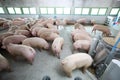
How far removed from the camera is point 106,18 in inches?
315

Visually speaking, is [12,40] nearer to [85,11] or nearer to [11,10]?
[11,10]

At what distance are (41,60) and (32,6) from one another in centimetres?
613

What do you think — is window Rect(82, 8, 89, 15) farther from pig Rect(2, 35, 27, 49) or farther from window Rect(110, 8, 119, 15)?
pig Rect(2, 35, 27, 49)

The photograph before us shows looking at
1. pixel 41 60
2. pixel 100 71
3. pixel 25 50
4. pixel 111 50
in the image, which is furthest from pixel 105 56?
pixel 25 50

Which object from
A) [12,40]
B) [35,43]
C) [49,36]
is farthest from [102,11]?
[12,40]

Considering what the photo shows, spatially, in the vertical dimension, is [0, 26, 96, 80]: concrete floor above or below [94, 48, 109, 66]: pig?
below

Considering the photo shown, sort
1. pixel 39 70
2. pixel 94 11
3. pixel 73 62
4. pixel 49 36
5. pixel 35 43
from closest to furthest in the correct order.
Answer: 1. pixel 73 62
2. pixel 39 70
3. pixel 35 43
4. pixel 49 36
5. pixel 94 11

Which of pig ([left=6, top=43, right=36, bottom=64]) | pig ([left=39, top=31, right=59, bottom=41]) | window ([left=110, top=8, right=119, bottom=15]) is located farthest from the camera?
window ([left=110, top=8, right=119, bottom=15])

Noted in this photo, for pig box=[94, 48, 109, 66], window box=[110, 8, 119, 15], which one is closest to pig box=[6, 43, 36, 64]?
pig box=[94, 48, 109, 66]

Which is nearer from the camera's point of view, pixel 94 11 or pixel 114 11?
pixel 94 11

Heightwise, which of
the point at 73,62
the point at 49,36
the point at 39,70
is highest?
the point at 49,36

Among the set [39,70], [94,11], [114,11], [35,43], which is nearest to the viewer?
[39,70]

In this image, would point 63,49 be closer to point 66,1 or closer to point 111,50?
point 111,50

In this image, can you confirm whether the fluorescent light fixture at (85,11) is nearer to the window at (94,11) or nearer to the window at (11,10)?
the window at (94,11)
